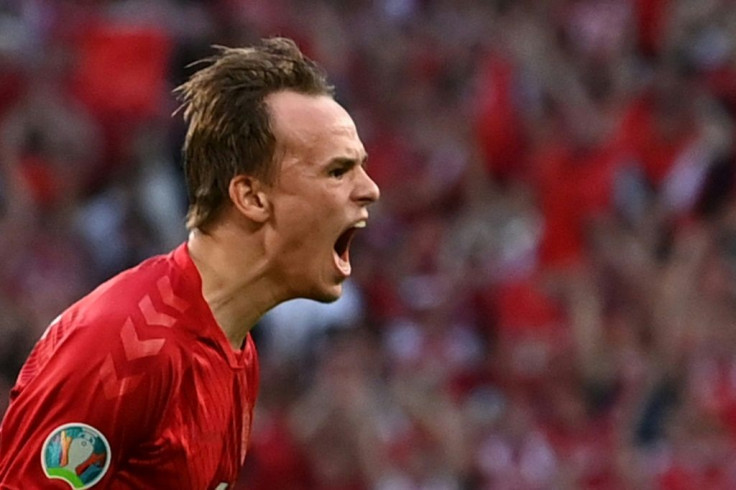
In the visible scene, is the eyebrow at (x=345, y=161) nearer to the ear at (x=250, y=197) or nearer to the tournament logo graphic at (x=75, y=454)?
the ear at (x=250, y=197)

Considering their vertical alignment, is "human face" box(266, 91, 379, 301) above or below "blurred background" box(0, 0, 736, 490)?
above

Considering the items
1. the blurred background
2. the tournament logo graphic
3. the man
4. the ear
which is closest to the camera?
the tournament logo graphic

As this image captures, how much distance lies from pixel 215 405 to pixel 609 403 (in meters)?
3.57

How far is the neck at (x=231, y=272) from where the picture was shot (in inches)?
125

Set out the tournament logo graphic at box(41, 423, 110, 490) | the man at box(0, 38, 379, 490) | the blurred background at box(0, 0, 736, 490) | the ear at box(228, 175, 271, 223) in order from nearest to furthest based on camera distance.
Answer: the tournament logo graphic at box(41, 423, 110, 490) → the man at box(0, 38, 379, 490) → the ear at box(228, 175, 271, 223) → the blurred background at box(0, 0, 736, 490)

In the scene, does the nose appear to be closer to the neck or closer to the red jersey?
the neck

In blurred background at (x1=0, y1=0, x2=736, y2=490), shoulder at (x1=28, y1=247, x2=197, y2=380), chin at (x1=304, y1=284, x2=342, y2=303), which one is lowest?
blurred background at (x1=0, y1=0, x2=736, y2=490)

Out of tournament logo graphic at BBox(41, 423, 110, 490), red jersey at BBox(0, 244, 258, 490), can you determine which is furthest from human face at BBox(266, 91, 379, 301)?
tournament logo graphic at BBox(41, 423, 110, 490)

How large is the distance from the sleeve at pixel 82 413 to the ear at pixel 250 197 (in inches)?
14.7

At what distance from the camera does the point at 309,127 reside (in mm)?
3186

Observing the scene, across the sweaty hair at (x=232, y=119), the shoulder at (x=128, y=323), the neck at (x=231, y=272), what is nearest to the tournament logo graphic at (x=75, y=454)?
the shoulder at (x=128, y=323)

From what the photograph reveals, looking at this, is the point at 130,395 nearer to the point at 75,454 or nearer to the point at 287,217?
the point at 75,454

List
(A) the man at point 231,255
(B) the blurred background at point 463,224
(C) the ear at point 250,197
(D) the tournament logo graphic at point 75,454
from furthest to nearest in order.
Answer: (B) the blurred background at point 463,224
(C) the ear at point 250,197
(A) the man at point 231,255
(D) the tournament logo graphic at point 75,454

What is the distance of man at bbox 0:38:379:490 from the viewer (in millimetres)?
2994
